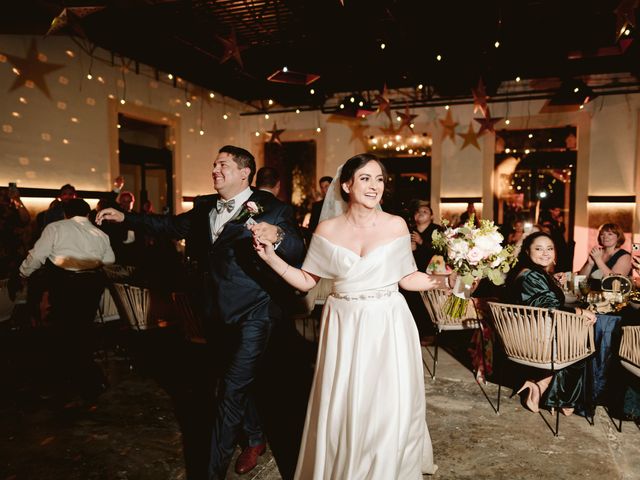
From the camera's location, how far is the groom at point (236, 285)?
2.60 meters

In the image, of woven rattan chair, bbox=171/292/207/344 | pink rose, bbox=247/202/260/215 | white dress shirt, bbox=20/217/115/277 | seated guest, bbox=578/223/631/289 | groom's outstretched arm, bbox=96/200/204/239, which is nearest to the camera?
pink rose, bbox=247/202/260/215

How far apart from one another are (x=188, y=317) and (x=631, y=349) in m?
3.26

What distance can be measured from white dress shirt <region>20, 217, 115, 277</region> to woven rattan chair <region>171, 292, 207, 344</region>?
1057 mm

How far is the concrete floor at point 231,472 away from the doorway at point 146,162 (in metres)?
6.12

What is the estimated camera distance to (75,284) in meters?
4.11

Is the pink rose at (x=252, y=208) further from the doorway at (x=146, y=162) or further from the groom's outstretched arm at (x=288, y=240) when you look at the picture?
the doorway at (x=146, y=162)

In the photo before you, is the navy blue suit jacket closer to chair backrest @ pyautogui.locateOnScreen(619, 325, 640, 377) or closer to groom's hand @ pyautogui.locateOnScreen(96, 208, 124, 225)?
groom's hand @ pyautogui.locateOnScreen(96, 208, 124, 225)

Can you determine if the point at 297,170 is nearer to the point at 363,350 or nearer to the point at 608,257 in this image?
the point at 608,257

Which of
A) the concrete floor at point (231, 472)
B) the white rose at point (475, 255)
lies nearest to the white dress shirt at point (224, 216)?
the white rose at point (475, 255)

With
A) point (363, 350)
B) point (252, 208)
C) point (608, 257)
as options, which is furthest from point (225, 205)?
point (608, 257)

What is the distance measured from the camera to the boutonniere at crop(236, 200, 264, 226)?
7.89 feet

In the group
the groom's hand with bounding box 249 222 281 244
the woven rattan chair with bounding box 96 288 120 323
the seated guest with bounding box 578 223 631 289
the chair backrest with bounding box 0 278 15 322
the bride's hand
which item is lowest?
the woven rattan chair with bounding box 96 288 120 323

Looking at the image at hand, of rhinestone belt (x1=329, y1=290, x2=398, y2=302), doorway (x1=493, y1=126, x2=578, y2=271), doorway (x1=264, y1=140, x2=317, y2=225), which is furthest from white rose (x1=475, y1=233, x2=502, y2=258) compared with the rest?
doorway (x1=264, y1=140, x2=317, y2=225)

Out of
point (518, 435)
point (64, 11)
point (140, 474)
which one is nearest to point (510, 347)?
point (518, 435)
